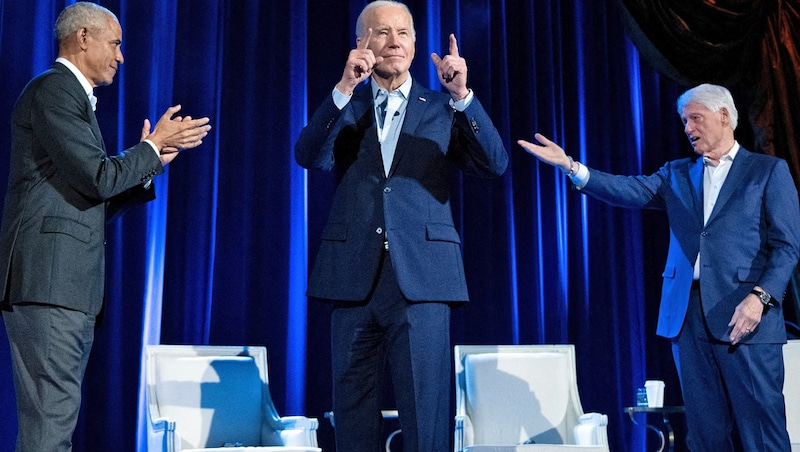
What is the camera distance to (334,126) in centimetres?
227

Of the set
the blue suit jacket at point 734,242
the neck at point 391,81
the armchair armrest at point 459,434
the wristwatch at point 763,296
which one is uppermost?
the neck at point 391,81

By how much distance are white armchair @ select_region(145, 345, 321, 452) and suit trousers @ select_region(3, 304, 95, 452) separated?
143cm

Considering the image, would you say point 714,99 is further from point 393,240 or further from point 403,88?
point 393,240

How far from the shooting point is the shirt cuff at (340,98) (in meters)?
2.23

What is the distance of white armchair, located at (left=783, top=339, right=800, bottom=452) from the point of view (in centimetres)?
408

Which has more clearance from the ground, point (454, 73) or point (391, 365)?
point (454, 73)

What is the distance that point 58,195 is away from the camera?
2.30 meters

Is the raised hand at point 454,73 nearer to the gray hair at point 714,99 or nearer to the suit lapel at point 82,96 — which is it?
the suit lapel at point 82,96

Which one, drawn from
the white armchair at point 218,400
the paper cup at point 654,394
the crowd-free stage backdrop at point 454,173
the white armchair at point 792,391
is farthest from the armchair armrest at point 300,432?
the white armchair at point 792,391

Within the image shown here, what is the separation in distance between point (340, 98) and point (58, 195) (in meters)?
0.79

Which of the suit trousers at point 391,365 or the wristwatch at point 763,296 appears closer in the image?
the suit trousers at point 391,365

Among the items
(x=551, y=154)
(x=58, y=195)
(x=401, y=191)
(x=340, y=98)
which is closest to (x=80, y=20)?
(x=58, y=195)

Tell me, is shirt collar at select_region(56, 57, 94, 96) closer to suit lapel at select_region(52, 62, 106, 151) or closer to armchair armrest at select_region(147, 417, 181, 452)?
suit lapel at select_region(52, 62, 106, 151)

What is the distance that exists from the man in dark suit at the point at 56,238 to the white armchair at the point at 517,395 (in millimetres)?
2191
